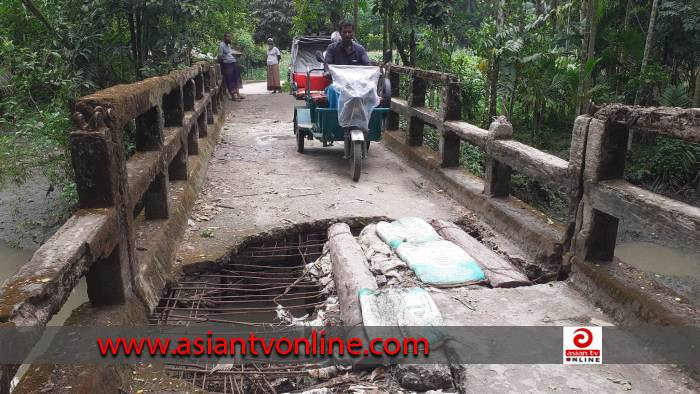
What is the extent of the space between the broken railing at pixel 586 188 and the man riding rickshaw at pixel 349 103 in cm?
118

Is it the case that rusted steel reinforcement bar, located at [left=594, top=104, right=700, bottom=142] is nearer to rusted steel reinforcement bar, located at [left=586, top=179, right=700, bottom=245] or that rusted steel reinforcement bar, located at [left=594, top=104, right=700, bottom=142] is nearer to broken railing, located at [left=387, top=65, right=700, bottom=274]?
broken railing, located at [left=387, top=65, right=700, bottom=274]

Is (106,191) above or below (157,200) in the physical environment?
above

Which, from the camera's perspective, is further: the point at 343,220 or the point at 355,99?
the point at 355,99

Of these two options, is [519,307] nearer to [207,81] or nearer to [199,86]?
[199,86]

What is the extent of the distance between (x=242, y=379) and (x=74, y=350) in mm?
890

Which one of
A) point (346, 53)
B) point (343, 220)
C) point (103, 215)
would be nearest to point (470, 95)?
point (346, 53)

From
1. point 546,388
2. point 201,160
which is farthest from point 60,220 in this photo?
point 546,388

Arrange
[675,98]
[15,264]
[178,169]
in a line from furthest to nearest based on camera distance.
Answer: [675,98], [15,264], [178,169]

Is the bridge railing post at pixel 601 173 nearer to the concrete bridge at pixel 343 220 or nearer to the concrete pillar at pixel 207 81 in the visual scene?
the concrete bridge at pixel 343 220

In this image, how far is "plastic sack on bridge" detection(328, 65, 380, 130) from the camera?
6711 millimetres

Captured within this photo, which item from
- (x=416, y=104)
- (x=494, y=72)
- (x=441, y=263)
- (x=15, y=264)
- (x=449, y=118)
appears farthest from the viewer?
(x=494, y=72)

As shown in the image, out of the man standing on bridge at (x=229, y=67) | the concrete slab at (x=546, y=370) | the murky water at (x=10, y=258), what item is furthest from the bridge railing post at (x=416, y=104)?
the man standing on bridge at (x=229, y=67)

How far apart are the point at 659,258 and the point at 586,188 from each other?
6.50 meters

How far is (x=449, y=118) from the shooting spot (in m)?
6.59
